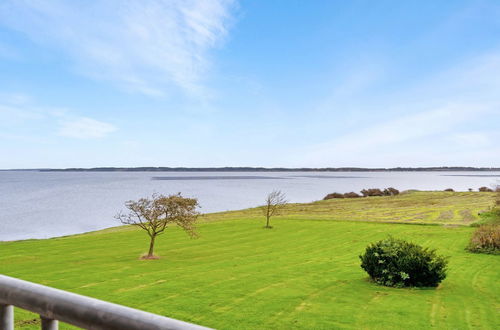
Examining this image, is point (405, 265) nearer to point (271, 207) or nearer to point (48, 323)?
point (48, 323)

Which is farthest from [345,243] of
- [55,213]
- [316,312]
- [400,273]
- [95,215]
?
[55,213]

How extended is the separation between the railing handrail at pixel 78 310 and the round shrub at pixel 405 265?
18501mm

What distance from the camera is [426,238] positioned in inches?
1550

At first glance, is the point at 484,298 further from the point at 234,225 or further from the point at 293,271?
the point at 234,225

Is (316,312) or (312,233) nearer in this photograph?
(316,312)

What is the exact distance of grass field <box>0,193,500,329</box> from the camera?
14.3 metres

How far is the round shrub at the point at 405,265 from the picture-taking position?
18.4 meters

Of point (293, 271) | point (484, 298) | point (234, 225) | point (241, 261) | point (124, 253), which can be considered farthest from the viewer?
point (234, 225)

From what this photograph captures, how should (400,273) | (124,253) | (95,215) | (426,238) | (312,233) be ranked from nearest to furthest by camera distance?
(400,273) → (124,253) → (426,238) → (312,233) → (95,215)

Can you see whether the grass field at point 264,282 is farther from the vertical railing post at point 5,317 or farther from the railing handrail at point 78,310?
the railing handrail at point 78,310


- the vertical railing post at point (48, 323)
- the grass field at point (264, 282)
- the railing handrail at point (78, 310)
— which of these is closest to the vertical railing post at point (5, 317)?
the railing handrail at point (78, 310)

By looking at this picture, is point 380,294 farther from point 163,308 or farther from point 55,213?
point 55,213

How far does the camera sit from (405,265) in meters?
18.4

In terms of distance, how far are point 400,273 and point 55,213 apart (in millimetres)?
88200
